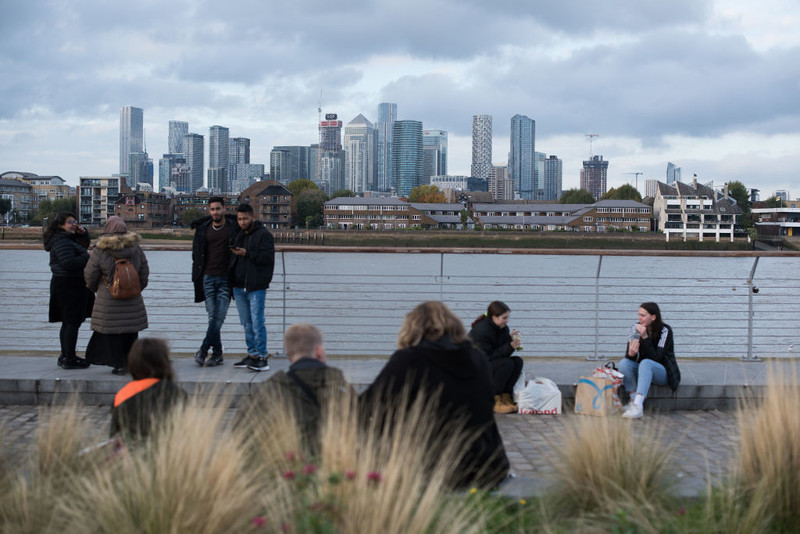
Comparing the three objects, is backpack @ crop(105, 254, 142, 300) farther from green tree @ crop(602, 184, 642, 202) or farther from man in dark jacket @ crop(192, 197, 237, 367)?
green tree @ crop(602, 184, 642, 202)

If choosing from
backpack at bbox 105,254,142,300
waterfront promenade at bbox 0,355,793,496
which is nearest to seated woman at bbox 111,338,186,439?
waterfront promenade at bbox 0,355,793,496

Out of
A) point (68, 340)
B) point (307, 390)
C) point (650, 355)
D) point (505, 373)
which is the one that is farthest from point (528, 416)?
point (68, 340)

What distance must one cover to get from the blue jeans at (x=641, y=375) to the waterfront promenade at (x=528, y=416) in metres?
0.17

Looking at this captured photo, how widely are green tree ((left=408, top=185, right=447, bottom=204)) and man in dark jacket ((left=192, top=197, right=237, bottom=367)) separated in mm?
175950

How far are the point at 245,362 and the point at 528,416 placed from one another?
2770 mm

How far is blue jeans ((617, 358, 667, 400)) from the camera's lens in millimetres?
6859

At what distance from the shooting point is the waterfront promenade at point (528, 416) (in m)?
5.82

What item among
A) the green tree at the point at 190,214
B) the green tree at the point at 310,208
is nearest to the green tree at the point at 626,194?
the green tree at the point at 310,208

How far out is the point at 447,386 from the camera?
4.13 m

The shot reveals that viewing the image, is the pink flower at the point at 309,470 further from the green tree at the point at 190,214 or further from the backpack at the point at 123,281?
the green tree at the point at 190,214

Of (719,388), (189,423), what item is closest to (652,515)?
(189,423)

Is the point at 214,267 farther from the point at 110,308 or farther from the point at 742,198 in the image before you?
the point at 742,198

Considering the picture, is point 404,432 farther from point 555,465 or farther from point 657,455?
point 657,455

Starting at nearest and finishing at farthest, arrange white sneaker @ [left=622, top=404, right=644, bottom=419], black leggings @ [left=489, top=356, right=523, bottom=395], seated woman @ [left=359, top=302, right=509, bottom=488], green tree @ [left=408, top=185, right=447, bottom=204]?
seated woman @ [left=359, top=302, right=509, bottom=488]
white sneaker @ [left=622, top=404, right=644, bottom=419]
black leggings @ [left=489, top=356, right=523, bottom=395]
green tree @ [left=408, top=185, right=447, bottom=204]
